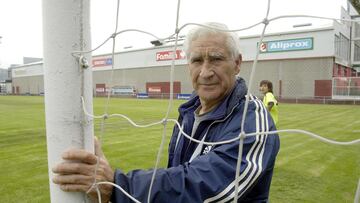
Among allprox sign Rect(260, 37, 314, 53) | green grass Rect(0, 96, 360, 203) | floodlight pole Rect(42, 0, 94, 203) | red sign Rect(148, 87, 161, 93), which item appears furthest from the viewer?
red sign Rect(148, 87, 161, 93)

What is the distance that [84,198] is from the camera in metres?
1.14

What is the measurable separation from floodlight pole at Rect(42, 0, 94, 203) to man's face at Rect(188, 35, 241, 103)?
48 centimetres

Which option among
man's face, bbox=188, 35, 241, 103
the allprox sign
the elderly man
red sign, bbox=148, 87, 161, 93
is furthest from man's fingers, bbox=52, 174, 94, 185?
red sign, bbox=148, 87, 161, 93

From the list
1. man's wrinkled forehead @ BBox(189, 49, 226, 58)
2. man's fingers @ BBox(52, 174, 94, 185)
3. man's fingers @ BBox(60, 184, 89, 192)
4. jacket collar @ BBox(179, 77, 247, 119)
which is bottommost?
man's fingers @ BBox(60, 184, 89, 192)

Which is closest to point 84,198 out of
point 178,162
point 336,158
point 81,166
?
point 81,166

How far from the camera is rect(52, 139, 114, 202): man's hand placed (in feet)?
3.49

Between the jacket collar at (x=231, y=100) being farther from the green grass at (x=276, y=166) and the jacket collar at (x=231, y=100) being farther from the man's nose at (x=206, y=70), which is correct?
the green grass at (x=276, y=166)

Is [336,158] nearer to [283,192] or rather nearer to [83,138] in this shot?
[283,192]

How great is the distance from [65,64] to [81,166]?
35 centimetres

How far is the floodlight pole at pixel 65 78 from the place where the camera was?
1114 millimetres

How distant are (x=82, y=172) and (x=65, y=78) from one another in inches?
12.8

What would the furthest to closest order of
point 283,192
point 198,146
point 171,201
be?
point 283,192 → point 198,146 → point 171,201

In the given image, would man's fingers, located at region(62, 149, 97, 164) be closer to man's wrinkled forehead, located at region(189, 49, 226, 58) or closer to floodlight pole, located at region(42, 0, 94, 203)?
floodlight pole, located at region(42, 0, 94, 203)

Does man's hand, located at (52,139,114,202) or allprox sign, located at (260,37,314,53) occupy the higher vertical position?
allprox sign, located at (260,37,314,53)
